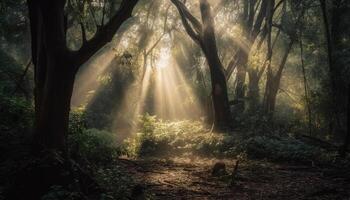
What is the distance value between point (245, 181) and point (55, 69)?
207 inches

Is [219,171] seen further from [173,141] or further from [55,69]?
[173,141]

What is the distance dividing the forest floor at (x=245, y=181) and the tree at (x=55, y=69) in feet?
7.22

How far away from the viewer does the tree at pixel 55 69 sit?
25.3 feet

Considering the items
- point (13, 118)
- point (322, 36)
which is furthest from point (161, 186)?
point (322, 36)

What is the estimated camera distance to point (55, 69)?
7766mm

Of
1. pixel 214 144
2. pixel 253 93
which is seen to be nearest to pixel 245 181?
pixel 214 144

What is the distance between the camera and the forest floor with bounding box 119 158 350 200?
794cm

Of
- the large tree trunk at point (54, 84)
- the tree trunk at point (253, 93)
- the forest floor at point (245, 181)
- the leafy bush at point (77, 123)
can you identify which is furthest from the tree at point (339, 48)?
the large tree trunk at point (54, 84)

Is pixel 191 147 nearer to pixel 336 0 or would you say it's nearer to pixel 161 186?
pixel 161 186

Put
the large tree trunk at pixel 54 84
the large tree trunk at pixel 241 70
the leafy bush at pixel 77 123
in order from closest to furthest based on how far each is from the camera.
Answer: the large tree trunk at pixel 54 84 < the leafy bush at pixel 77 123 < the large tree trunk at pixel 241 70

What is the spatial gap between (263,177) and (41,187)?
568cm

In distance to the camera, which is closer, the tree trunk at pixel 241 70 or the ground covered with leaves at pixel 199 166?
the ground covered with leaves at pixel 199 166

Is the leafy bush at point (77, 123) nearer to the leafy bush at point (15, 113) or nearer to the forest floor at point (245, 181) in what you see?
the leafy bush at point (15, 113)

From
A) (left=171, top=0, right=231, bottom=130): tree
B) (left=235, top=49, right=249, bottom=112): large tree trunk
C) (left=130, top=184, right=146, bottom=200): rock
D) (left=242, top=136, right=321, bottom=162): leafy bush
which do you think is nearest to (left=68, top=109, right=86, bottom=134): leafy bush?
(left=130, top=184, right=146, bottom=200): rock
